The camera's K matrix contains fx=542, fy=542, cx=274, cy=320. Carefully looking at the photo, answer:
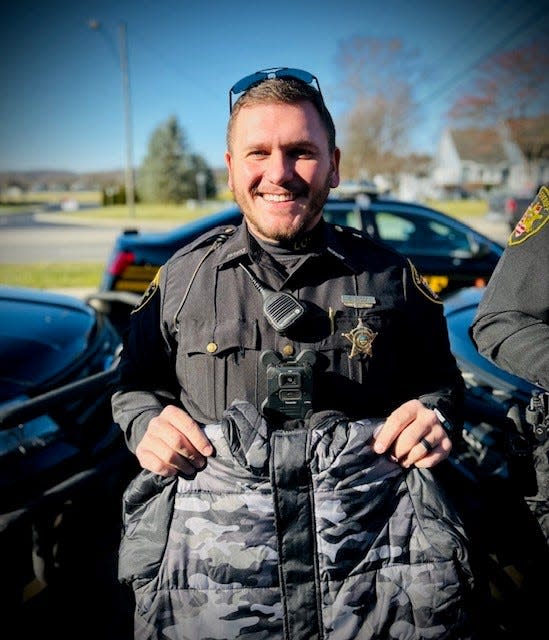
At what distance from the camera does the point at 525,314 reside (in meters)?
1.46

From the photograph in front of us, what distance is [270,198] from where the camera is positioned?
52.4 inches

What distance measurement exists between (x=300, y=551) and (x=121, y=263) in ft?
14.3

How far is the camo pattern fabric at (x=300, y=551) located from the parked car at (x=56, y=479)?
926 mm

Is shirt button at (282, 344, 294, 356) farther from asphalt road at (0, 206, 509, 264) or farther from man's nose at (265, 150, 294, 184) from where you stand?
asphalt road at (0, 206, 509, 264)

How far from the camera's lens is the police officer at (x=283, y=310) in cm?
132

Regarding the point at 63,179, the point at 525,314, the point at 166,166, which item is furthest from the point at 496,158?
the point at 63,179

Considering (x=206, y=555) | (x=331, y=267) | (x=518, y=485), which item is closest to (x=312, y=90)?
(x=331, y=267)

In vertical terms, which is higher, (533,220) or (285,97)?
(285,97)

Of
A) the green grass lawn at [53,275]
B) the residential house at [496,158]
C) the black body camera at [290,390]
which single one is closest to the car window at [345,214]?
the black body camera at [290,390]

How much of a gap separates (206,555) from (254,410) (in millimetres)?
316

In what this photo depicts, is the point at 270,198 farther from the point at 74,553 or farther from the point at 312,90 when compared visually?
the point at 74,553

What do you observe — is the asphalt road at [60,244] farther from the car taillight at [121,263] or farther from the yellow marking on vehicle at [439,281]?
the yellow marking on vehicle at [439,281]

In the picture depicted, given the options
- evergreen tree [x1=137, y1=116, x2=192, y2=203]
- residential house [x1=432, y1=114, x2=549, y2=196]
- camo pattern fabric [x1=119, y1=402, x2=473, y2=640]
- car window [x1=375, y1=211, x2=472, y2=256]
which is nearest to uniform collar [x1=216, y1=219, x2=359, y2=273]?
camo pattern fabric [x1=119, y1=402, x2=473, y2=640]

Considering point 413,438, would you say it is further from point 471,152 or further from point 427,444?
point 471,152
